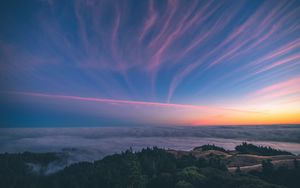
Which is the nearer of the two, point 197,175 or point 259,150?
point 197,175

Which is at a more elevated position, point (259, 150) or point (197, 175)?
point (259, 150)

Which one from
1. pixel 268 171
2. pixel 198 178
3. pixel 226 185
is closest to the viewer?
pixel 226 185

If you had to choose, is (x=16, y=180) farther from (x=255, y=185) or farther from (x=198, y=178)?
(x=255, y=185)

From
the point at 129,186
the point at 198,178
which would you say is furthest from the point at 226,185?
the point at 129,186

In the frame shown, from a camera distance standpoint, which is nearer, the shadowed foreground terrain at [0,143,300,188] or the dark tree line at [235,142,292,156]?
the shadowed foreground terrain at [0,143,300,188]

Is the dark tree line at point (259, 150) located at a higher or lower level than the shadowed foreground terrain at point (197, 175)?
higher

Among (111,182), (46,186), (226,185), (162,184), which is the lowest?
(46,186)

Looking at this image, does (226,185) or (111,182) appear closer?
(226,185)

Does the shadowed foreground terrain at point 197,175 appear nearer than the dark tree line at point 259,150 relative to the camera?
Yes

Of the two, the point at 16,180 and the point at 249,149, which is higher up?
the point at 249,149

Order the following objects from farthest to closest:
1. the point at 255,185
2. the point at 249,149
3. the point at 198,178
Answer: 1. the point at 249,149
2. the point at 198,178
3. the point at 255,185

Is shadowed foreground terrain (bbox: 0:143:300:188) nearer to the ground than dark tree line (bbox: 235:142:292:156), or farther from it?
nearer to the ground
